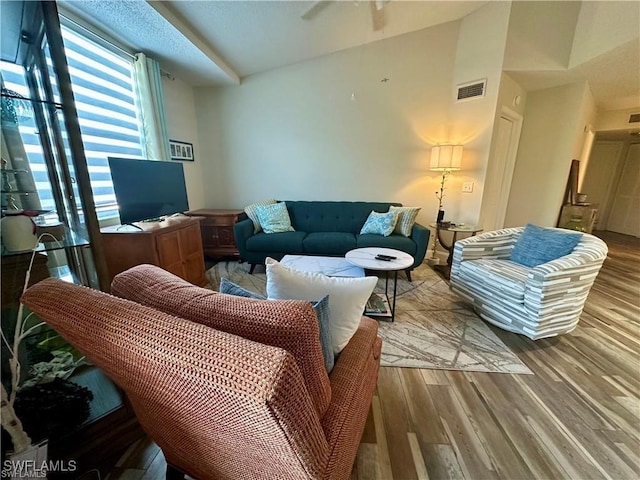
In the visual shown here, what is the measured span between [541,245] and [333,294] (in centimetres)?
227

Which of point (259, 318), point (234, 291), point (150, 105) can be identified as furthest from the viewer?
point (150, 105)

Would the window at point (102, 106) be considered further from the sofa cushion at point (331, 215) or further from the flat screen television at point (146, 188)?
the sofa cushion at point (331, 215)

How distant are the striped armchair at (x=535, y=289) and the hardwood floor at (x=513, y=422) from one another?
7.5 inches

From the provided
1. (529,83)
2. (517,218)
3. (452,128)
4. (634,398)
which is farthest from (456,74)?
(634,398)

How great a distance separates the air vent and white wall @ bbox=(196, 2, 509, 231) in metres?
0.08

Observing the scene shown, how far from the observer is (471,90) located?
3254mm

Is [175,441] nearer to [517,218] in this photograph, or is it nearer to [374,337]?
[374,337]

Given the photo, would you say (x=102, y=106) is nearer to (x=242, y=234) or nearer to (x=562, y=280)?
(x=242, y=234)

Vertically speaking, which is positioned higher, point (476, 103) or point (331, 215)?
point (476, 103)

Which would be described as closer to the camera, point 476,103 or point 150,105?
point 150,105

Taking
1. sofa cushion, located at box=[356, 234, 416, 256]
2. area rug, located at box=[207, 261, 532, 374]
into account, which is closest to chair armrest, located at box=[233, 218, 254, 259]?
area rug, located at box=[207, 261, 532, 374]

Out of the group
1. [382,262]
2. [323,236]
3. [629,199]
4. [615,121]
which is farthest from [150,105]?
[629,199]

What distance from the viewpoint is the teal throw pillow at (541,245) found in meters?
2.12

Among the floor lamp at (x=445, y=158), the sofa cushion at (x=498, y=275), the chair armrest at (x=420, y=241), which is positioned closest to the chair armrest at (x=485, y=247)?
the sofa cushion at (x=498, y=275)
